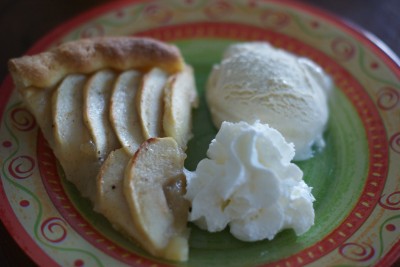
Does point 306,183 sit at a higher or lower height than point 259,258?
higher

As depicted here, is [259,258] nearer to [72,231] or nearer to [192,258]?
[192,258]

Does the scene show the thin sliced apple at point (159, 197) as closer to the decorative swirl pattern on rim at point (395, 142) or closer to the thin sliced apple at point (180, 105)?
the thin sliced apple at point (180, 105)

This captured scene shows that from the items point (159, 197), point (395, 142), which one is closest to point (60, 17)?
point (159, 197)

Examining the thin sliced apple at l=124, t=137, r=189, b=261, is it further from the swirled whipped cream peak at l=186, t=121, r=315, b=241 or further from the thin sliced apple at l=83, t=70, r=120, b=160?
the thin sliced apple at l=83, t=70, r=120, b=160

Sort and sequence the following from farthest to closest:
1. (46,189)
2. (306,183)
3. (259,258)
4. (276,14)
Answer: (276,14), (306,183), (46,189), (259,258)

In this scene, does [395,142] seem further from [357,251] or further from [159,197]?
[159,197]

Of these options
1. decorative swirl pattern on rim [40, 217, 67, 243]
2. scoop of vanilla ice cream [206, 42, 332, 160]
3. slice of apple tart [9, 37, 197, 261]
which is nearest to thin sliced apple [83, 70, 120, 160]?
slice of apple tart [9, 37, 197, 261]

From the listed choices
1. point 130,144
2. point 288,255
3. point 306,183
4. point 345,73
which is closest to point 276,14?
point 345,73
